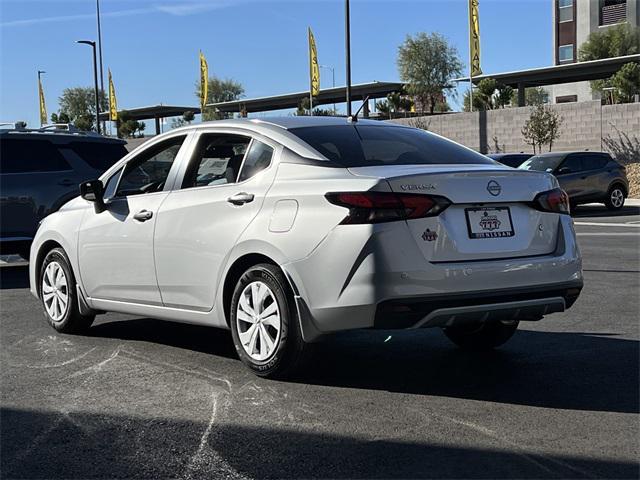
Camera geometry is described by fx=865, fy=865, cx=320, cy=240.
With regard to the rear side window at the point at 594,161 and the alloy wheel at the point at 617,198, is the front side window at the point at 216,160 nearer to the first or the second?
the rear side window at the point at 594,161

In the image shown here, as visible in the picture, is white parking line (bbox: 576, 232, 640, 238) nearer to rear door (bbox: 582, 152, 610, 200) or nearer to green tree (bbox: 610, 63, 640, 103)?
rear door (bbox: 582, 152, 610, 200)

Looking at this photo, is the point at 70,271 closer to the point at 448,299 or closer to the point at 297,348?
the point at 297,348

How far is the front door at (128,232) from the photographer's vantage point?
623 cm

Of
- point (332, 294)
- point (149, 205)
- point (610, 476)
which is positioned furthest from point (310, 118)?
point (610, 476)

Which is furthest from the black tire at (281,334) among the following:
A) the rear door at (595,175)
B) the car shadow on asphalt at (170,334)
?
the rear door at (595,175)

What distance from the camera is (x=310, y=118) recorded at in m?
6.20

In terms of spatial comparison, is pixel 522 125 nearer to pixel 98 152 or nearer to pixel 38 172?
pixel 98 152

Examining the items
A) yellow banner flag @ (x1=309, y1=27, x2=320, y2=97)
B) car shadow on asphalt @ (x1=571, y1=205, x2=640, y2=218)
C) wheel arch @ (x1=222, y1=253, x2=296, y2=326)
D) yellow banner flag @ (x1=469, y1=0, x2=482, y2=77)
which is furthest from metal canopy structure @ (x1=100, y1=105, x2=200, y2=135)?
wheel arch @ (x1=222, y1=253, x2=296, y2=326)

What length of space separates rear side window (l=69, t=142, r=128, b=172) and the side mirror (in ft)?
16.6

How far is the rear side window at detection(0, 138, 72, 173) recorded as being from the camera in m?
11.4

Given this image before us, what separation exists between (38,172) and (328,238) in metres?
7.55

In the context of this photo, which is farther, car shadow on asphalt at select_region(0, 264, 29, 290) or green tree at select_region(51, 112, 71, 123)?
green tree at select_region(51, 112, 71, 123)

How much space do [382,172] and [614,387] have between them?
185 centimetres

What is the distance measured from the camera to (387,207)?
15.5 ft
